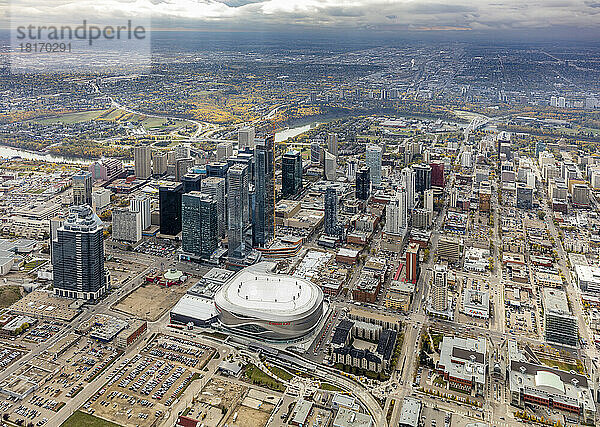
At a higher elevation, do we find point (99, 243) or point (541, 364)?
point (99, 243)

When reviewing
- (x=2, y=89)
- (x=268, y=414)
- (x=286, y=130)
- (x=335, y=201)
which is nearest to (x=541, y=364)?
(x=268, y=414)

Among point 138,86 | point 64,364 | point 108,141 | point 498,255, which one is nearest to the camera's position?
point 64,364

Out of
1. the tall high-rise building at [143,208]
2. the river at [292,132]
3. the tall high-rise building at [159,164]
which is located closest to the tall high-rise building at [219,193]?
the tall high-rise building at [143,208]

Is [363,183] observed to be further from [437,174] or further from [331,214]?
[331,214]

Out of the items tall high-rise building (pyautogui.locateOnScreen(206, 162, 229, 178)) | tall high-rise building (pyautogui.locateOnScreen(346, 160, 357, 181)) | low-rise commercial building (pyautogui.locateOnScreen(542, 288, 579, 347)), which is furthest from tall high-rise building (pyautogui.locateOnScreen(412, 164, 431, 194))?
low-rise commercial building (pyautogui.locateOnScreen(542, 288, 579, 347))

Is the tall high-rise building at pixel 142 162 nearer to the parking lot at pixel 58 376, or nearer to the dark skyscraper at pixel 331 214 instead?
the dark skyscraper at pixel 331 214

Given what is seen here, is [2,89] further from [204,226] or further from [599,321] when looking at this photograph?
[599,321]

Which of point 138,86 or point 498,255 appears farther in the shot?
point 138,86

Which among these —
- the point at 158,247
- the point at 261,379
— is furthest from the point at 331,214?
the point at 261,379
